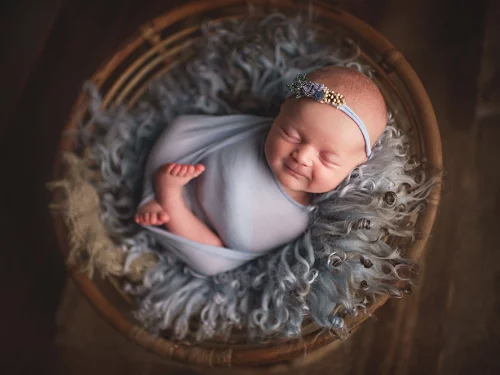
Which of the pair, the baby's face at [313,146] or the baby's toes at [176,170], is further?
the baby's toes at [176,170]

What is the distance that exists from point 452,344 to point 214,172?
671 mm

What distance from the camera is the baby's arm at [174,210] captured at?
921 millimetres

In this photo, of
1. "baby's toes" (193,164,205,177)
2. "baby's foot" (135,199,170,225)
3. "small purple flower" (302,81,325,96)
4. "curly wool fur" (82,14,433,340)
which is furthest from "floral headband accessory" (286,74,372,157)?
"baby's foot" (135,199,170,225)

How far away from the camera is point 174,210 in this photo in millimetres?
955

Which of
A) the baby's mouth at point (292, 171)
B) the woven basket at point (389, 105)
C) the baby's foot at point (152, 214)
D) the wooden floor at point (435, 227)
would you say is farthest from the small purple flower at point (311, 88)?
the wooden floor at point (435, 227)

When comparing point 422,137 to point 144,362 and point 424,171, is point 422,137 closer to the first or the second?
point 424,171

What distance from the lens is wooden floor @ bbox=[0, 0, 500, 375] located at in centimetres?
107

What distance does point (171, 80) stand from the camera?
111cm

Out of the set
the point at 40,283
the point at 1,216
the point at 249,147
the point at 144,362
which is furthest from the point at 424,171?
the point at 1,216

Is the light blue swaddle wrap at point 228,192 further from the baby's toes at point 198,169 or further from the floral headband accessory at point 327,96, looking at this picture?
the floral headband accessory at point 327,96

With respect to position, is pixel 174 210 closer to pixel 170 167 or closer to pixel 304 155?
pixel 170 167

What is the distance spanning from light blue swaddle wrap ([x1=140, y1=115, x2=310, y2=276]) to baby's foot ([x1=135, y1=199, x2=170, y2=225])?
0.06 feet

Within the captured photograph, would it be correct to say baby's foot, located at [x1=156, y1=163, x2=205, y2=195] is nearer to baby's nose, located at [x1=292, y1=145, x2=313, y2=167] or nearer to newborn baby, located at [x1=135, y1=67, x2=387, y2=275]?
newborn baby, located at [x1=135, y1=67, x2=387, y2=275]

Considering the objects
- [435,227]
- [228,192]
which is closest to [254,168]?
[228,192]
